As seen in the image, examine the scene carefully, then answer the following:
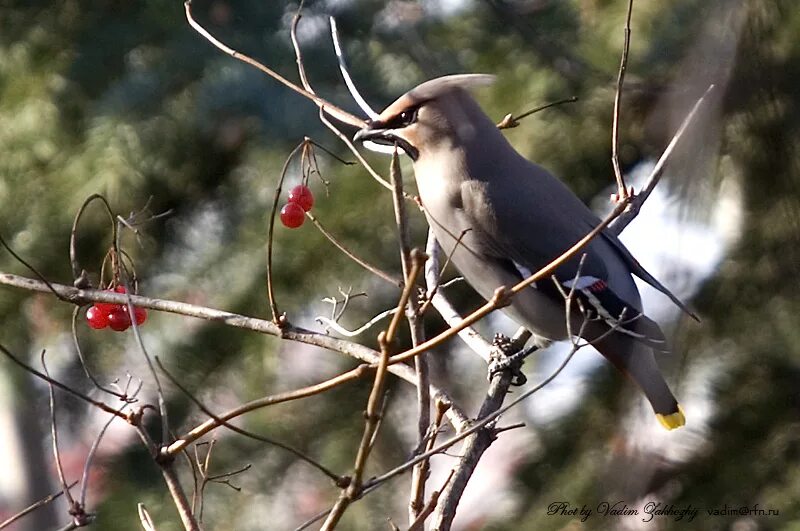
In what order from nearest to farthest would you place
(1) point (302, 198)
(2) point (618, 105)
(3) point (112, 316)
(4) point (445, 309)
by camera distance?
(2) point (618, 105), (3) point (112, 316), (1) point (302, 198), (4) point (445, 309)

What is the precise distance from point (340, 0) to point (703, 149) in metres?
1.47

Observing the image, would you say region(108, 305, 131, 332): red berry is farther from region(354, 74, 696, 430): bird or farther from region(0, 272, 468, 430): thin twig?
region(354, 74, 696, 430): bird

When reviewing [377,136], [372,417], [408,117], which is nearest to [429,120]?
[408,117]

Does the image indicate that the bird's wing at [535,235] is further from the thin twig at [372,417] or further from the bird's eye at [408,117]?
the thin twig at [372,417]

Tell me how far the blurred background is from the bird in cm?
9

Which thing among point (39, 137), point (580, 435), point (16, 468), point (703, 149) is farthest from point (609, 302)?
point (16, 468)

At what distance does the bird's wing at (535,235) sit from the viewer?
2025mm

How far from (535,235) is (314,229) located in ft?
1.30

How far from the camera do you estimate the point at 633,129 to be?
7.09 feet

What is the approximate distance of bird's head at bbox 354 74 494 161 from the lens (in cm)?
188

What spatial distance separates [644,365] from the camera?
1.79 metres

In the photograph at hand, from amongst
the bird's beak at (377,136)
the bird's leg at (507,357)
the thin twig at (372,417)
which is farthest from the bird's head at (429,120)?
the thin twig at (372,417)

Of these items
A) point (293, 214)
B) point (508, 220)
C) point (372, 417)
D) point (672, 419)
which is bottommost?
point (372, 417)

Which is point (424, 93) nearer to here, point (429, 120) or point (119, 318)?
point (429, 120)
